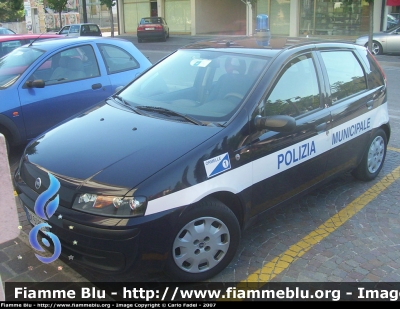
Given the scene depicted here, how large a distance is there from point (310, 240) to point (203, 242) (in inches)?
48.0

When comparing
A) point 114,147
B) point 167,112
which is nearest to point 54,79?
point 167,112

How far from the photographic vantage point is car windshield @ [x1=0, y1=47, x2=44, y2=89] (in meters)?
6.00

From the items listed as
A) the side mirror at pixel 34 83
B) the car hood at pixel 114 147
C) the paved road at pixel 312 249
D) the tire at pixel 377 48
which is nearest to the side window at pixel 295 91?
the car hood at pixel 114 147

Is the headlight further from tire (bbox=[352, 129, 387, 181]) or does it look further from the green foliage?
the green foliage

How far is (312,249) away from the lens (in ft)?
12.6

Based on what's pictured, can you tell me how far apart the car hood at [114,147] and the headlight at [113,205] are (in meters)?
0.10

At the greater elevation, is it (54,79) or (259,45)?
(259,45)

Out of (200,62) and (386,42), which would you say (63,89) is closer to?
(200,62)

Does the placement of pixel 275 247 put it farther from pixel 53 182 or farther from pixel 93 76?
pixel 93 76

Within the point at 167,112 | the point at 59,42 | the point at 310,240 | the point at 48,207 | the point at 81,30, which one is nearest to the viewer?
the point at 48,207

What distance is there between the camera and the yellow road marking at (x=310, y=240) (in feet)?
11.3

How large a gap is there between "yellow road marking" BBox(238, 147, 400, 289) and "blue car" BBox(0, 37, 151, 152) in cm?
376

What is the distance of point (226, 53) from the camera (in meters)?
4.25

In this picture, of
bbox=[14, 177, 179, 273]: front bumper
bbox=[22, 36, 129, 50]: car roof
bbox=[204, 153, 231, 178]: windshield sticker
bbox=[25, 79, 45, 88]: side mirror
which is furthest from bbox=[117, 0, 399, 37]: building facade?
bbox=[14, 177, 179, 273]: front bumper
